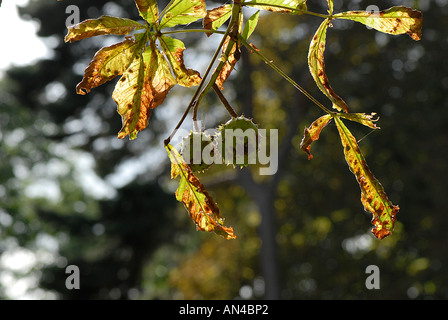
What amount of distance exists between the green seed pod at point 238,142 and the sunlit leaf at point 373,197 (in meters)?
0.14

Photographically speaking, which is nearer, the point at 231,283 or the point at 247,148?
the point at 247,148

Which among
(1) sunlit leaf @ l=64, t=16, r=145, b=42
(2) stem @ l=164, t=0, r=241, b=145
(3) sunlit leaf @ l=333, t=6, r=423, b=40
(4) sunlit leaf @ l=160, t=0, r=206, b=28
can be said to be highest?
(4) sunlit leaf @ l=160, t=0, r=206, b=28

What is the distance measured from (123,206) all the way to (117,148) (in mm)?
1346

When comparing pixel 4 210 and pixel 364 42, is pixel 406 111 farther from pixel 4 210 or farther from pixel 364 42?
pixel 4 210

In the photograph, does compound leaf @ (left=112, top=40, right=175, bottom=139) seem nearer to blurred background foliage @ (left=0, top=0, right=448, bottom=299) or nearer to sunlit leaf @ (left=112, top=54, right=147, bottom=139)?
sunlit leaf @ (left=112, top=54, right=147, bottom=139)

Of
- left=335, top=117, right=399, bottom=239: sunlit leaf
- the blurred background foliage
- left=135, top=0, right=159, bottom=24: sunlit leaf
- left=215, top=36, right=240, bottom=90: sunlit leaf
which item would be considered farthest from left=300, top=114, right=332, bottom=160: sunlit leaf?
the blurred background foliage

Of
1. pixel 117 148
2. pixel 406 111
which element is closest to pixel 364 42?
pixel 406 111

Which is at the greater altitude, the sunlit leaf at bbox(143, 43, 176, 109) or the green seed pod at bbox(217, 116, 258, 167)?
the sunlit leaf at bbox(143, 43, 176, 109)

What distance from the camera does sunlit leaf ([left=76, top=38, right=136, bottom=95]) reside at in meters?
0.78

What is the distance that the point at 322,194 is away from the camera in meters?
8.94

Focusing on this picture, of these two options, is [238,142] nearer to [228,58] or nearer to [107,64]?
[228,58]

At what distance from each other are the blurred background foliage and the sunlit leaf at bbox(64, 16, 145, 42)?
7158 mm

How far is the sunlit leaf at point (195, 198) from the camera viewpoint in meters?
0.76

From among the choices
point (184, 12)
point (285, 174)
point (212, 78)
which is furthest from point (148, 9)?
point (285, 174)
